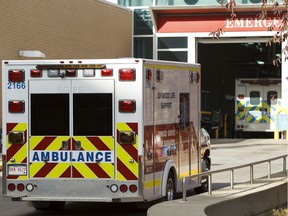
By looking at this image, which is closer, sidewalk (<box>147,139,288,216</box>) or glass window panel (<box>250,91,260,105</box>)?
sidewalk (<box>147,139,288,216</box>)

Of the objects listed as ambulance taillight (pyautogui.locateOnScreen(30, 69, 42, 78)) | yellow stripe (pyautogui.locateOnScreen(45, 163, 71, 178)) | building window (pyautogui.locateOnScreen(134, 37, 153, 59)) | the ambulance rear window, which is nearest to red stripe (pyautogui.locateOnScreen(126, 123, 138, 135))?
the ambulance rear window

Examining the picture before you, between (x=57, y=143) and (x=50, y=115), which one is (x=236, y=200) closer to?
(x=57, y=143)

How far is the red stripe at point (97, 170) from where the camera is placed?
13422 mm

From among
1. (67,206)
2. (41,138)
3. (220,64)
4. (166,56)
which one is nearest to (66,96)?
(41,138)

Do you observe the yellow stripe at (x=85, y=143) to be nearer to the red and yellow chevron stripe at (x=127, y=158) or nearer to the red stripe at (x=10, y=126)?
the red and yellow chevron stripe at (x=127, y=158)

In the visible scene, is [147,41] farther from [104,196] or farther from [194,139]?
[104,196]

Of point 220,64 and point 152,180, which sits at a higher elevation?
point 220,64

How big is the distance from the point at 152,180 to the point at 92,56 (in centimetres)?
2427

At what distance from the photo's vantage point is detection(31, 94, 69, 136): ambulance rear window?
44.8 ft

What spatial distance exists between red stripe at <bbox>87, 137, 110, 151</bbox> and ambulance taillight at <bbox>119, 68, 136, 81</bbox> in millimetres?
993

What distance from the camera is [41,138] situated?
44.9ft

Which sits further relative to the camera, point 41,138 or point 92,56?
point 92,56

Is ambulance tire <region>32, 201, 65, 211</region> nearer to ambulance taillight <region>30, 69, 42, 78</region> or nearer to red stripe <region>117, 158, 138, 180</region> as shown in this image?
red stripe <region>117, 158, 138, 180</region>

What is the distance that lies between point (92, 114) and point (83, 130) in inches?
11.1
